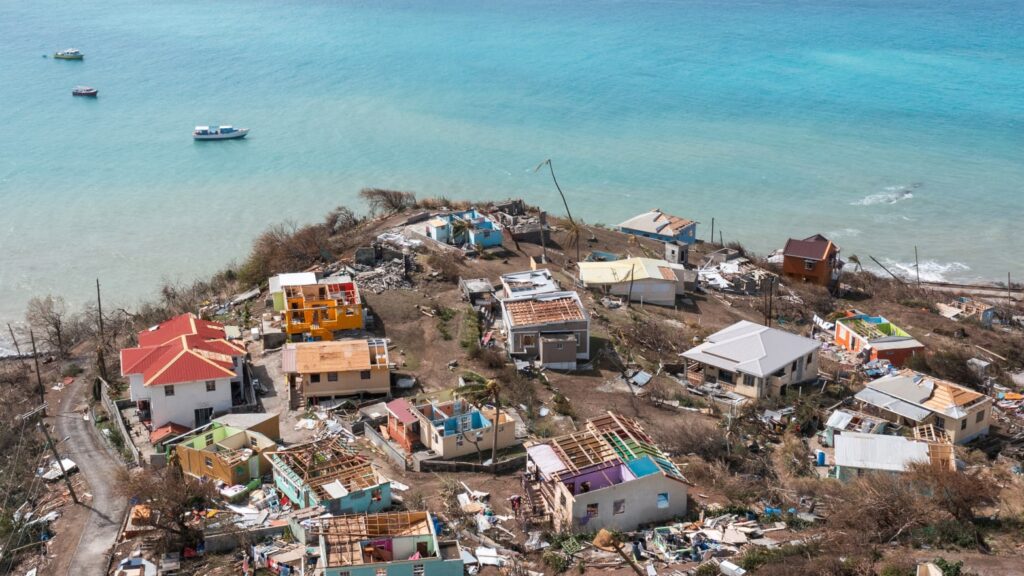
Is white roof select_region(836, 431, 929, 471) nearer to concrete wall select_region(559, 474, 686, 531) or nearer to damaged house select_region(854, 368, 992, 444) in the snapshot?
damaged house select_region(854, 368, 992, 444)

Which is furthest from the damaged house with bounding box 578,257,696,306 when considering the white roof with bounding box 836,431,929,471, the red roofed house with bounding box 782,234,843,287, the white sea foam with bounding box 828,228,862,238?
the white sea foam with bounding box 828,228,862,238

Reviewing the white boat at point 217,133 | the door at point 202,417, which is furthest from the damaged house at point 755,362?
the white boat at point 217,133

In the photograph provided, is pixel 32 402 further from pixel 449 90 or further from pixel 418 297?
pixel 449 90

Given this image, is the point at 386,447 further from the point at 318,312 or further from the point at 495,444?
the point at 318,312

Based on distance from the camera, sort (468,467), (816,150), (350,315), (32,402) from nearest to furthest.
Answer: (468,467)
(32,402)
(350,315)
(816,150)

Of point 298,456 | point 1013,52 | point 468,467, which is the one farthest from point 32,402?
A: point 1013,52

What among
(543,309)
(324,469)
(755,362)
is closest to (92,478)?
(324,469)
